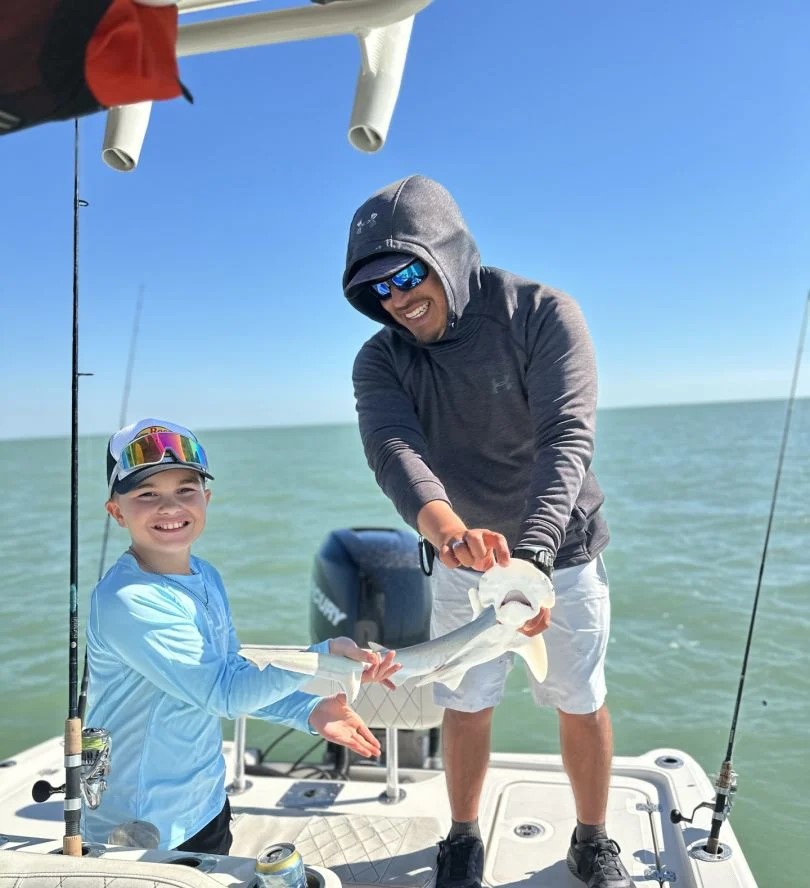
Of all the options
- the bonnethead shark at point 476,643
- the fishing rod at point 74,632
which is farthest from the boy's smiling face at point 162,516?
the bonnethead shark at point 476,643

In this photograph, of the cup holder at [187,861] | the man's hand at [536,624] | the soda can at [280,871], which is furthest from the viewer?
the man's hand at [536,624]

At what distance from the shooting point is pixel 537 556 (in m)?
2.14

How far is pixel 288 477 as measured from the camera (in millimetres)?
30391

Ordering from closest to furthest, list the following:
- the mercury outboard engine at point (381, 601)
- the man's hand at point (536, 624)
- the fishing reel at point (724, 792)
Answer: the man's hand at point (536, 624) < the fishing reel at point (724, 792) < the mercury outboard engine at point (381, 601)

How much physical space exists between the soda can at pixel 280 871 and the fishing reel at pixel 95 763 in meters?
0.60

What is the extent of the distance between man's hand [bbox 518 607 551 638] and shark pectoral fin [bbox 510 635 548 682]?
0.12 ft

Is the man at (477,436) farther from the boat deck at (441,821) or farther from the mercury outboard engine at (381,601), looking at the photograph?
the mercury outboard engine at (381,601)

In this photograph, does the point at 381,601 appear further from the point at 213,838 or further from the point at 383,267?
the point at 383,267

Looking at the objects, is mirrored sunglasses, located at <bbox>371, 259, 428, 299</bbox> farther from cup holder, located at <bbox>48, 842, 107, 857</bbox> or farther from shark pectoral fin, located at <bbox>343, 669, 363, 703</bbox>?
cup holder, located at <bbox>48, 842, 107, 857</bbox>

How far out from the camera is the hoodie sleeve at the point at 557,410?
2246 millimetres

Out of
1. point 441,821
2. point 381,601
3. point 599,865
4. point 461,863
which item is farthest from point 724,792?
point 381,601

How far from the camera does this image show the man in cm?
238

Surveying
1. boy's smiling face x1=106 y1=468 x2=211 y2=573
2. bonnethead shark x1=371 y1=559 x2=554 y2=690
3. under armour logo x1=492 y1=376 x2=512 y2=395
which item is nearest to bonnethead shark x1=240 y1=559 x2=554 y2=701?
bonnethead shark x1=371 y1=559 x2=554 y2=690

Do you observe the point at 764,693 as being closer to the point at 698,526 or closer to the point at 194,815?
the point at 194,815
